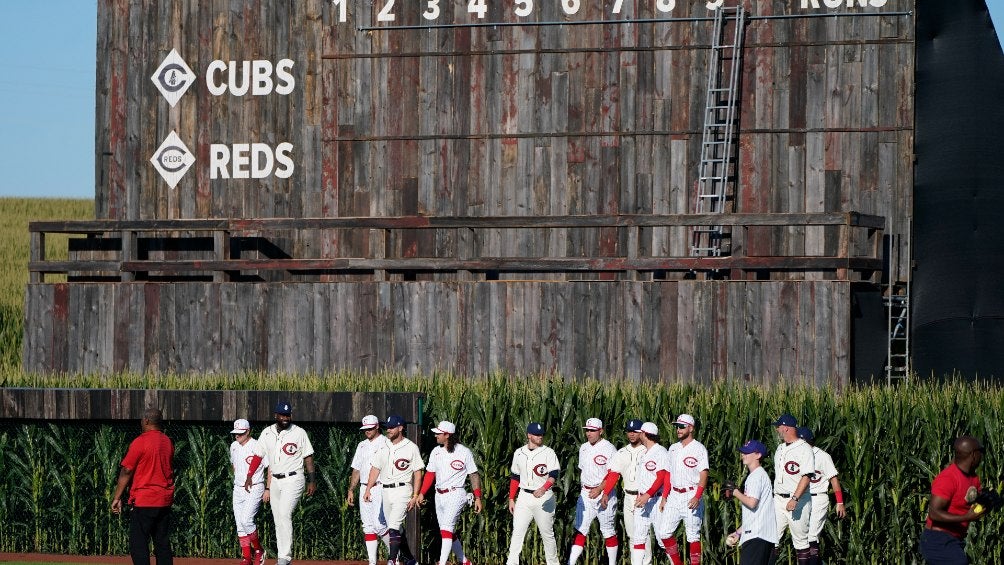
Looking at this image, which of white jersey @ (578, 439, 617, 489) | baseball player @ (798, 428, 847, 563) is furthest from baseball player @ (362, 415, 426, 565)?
baseball player @ (798, 428, 847, 563)

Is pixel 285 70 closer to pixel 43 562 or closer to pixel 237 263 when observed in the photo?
pixel 237 263

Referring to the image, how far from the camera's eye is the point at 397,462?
17844mm

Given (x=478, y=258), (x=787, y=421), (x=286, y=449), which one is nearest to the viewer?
(x=787, y=421)

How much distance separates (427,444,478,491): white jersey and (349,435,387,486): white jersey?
683mm

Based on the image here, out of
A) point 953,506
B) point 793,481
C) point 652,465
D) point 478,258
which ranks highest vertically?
point 478,258

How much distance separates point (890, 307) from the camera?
2328 centimetres

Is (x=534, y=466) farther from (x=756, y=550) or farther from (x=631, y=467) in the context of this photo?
(x=756, y=550)

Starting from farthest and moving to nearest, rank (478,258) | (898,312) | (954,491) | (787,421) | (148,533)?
(478,258) → (898,312) → (787,421) → (148,533) → (954,491)

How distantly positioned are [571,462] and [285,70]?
425 inches

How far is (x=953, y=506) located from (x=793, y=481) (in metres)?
4.02

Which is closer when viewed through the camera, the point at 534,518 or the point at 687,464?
the point at 687,464

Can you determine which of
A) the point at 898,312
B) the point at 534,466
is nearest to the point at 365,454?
the point at 534,466

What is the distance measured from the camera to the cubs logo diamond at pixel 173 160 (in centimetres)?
2711

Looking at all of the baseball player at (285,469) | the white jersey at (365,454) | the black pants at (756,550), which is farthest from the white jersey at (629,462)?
the baseball player at (285,469)
